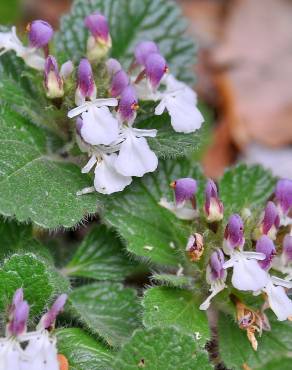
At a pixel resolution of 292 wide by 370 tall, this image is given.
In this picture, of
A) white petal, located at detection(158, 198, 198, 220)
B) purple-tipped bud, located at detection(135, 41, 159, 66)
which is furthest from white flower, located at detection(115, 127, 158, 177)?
purple-tipped bud, located at detection(135, 41, 159, 66)

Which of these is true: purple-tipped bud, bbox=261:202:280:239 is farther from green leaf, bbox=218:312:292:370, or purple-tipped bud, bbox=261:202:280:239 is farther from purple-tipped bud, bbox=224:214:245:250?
green leaf, bbox=218:312:292:370

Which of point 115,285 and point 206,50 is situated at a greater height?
point 115,285

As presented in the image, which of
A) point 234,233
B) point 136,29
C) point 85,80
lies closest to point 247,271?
point 234,233

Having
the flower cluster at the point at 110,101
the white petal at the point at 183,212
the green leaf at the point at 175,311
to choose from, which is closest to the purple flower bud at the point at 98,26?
the flower cluster at the point at 110,101

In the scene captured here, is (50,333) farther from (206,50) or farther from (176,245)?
(206,50)

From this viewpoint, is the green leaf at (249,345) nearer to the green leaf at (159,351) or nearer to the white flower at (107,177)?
the green leaf at (159,351)

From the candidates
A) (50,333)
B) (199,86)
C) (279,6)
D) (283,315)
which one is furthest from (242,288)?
(279,6)

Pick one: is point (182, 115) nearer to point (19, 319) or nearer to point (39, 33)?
point (39, 33)
